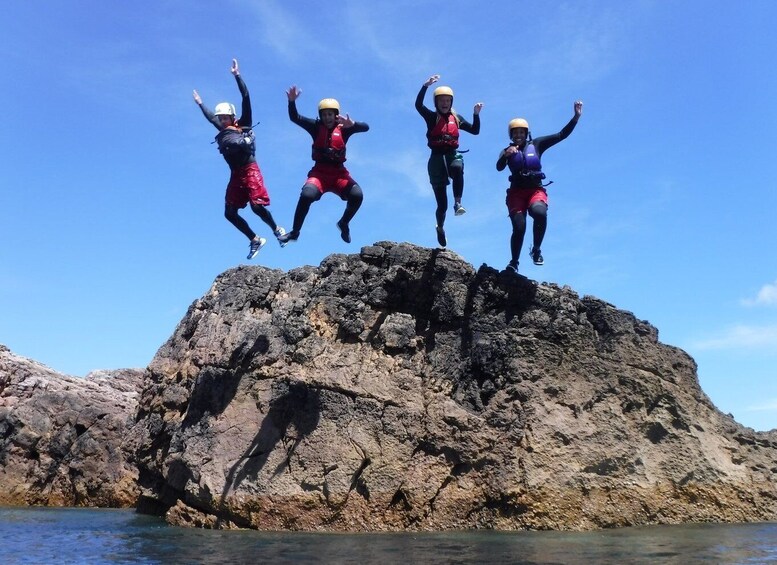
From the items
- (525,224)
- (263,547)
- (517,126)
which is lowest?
(263,547)

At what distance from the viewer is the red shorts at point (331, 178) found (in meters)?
11.4

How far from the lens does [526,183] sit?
11.4 meters

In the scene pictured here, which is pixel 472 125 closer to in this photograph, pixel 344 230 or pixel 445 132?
pixel 445 132

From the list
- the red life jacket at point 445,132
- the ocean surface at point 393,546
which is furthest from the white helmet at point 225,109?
the ocean surface at point 393,546

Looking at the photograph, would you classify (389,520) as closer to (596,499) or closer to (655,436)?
(596,499)

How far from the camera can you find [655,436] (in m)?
10.8

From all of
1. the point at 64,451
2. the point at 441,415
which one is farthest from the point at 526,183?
the point at 64,451

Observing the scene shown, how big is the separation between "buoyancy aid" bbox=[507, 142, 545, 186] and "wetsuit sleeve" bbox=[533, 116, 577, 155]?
9.3 inches

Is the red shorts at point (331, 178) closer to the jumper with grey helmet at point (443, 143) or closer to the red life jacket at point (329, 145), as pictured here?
the red life jacket at point (329, 145)

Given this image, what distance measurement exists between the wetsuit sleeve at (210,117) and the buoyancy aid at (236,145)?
194mm

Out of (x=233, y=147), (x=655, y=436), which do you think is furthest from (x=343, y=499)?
(x=233, y=147)

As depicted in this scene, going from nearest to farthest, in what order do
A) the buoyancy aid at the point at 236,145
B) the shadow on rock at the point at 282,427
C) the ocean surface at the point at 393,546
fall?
the ocean surface at the point at 393,546 → the shadow on rock at the point at 282,427 → the buoyancy aid at the point at 236,145

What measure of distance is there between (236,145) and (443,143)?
2.95 meters

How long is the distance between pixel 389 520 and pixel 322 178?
484 centimetres
